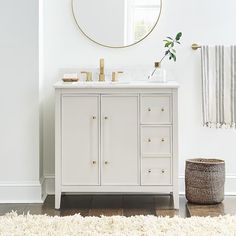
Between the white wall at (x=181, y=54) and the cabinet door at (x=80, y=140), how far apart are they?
0.49 metres

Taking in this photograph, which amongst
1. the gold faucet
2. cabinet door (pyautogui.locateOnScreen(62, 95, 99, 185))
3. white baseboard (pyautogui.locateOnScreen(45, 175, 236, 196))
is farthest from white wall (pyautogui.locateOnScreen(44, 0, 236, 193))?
cabinet door (pyautogui.locateOnScreen(62, 95, 99, 185))

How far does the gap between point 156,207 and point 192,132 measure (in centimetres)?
71

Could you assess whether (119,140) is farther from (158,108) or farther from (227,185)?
(227,185)

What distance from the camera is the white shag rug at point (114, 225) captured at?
327 cm

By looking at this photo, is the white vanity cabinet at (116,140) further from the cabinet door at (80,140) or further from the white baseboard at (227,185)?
the white baseboard at (227,185)

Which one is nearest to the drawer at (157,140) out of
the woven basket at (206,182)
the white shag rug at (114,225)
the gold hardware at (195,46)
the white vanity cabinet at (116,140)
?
the white vanity cabinet at (116,140)

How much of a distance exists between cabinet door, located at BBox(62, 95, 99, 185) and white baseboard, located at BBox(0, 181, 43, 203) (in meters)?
0.28

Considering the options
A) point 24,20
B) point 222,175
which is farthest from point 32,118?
point 222,175

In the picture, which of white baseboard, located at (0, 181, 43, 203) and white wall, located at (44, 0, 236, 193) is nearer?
white baseboard, located at (0, 181, 43, 203)

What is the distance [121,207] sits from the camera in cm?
402

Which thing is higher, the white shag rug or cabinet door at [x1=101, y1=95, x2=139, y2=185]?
cabinet door at [x1=101, y1=95, x2=139, y2=185]

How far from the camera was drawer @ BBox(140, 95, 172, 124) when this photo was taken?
3.95 m

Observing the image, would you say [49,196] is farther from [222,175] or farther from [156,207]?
[222,175]

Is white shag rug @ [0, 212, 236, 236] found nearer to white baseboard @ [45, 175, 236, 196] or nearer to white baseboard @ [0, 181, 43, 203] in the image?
white baseboard @ [0, 181, 43, 203]
